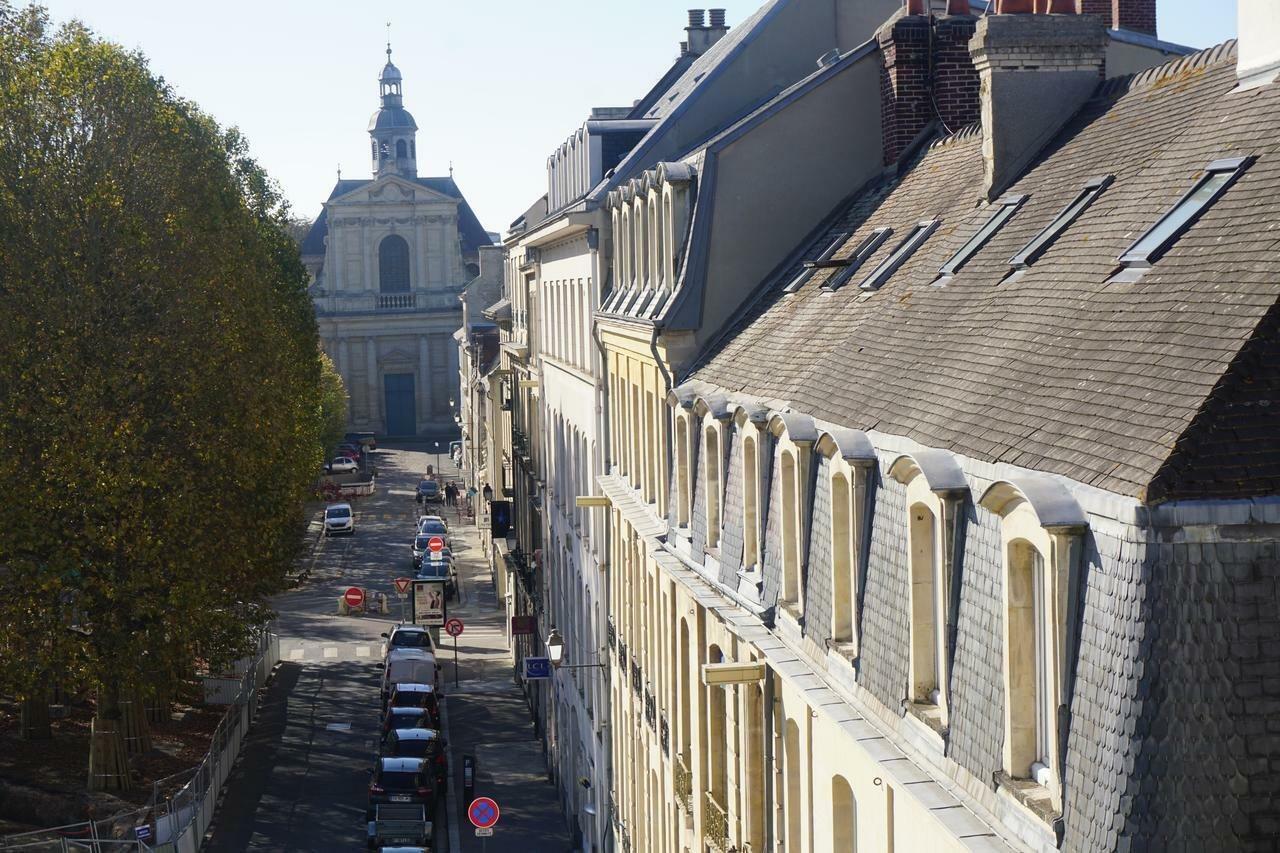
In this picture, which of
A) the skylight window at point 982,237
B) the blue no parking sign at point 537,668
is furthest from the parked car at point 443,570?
the skylight window at point 982,237

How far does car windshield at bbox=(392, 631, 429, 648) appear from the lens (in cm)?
4644

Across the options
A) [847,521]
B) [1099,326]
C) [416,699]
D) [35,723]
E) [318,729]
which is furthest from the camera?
[318,729]

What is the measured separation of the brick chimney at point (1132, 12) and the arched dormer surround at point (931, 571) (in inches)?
531

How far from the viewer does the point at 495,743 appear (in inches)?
1586

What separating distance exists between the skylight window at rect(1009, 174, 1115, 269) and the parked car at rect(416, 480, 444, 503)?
75172 millimetres

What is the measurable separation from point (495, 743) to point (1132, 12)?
25.0 m

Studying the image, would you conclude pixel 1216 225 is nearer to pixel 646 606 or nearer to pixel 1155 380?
pixel 1155 380

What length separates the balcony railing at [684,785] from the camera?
18.2m

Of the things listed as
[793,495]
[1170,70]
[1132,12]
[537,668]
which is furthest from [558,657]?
[1170,70]

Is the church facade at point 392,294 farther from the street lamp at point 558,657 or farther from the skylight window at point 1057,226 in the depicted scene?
the skylight window at point 1057,226

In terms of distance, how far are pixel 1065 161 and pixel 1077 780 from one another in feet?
25.5

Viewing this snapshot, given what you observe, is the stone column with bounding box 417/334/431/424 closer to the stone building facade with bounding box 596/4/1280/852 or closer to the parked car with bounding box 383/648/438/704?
the parked car with bounding box 383/648/438/704

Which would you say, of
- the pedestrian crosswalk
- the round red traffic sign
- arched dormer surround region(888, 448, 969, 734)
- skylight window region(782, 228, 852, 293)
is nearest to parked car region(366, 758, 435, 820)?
the round red traffic sign

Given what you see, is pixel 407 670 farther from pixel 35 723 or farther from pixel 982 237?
pixel 982 237
